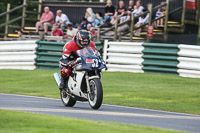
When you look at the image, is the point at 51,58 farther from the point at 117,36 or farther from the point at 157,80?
the point at 157,80

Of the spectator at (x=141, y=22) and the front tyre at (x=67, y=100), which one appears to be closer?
the front tyre at (x=67, y=100)

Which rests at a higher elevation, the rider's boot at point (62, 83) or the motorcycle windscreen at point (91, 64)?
the motorcycle windscreen at point (91, 64)

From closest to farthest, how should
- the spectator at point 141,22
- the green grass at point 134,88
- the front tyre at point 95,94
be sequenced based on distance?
1. the front tyre at point 95,94
2. the green grass at point 134,88
3. the spectator at point 141,22

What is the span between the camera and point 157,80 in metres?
18.4

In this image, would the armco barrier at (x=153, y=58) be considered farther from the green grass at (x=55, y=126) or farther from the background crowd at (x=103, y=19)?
the green grass at (x=55, y=126)

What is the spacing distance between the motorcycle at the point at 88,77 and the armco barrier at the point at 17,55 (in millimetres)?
11404

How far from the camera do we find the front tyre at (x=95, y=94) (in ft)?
34.9

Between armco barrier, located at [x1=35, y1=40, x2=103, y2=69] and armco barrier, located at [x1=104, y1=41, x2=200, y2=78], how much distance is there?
211cm

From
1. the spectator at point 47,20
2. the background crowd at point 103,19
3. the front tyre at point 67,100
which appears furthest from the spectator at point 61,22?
the front tyre at point 67,100

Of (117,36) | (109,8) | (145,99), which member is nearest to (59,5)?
(109,8)

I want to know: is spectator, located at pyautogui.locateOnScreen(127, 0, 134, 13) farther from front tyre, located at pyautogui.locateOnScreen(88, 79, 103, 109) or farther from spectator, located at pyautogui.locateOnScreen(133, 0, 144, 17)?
front tyre, located at pyautogui.locateOnScreen(88, 79, 103, 109)

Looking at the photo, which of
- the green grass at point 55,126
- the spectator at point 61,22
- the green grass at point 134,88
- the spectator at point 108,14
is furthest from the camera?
the spectator at point 61,22

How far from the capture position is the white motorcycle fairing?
11.3 m

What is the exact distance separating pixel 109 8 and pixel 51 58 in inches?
144
